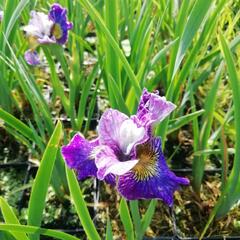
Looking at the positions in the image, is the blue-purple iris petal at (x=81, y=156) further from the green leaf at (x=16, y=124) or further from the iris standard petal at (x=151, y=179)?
the green leaf at (x=16, y=124)

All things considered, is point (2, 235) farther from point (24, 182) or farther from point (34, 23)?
point (34, 23)

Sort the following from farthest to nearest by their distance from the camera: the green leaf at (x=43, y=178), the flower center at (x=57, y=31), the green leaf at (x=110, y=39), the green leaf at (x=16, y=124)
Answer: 1. the flower center at (x=57, y=31)
2. the green leaf at (x=16, y=124)
3. the green leaf at (x=110, y=39)
4. the green leaf at (x=43, y=178)

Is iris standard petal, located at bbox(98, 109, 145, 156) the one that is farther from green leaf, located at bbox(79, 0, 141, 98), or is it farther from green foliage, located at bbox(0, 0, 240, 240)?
green leaf, located at bbox(79, 0, 141, 98)

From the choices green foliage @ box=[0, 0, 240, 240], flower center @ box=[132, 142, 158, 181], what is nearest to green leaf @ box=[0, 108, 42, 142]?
green foliage @ box=[0, 0, 240, 240]

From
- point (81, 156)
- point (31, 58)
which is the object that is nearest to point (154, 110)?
point (81, 156)

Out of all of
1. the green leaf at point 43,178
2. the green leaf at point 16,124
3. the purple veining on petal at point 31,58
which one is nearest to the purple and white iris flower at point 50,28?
the purple veining on petal at point 31,58

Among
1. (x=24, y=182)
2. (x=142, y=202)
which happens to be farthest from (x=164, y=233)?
(x=24, y=182)
